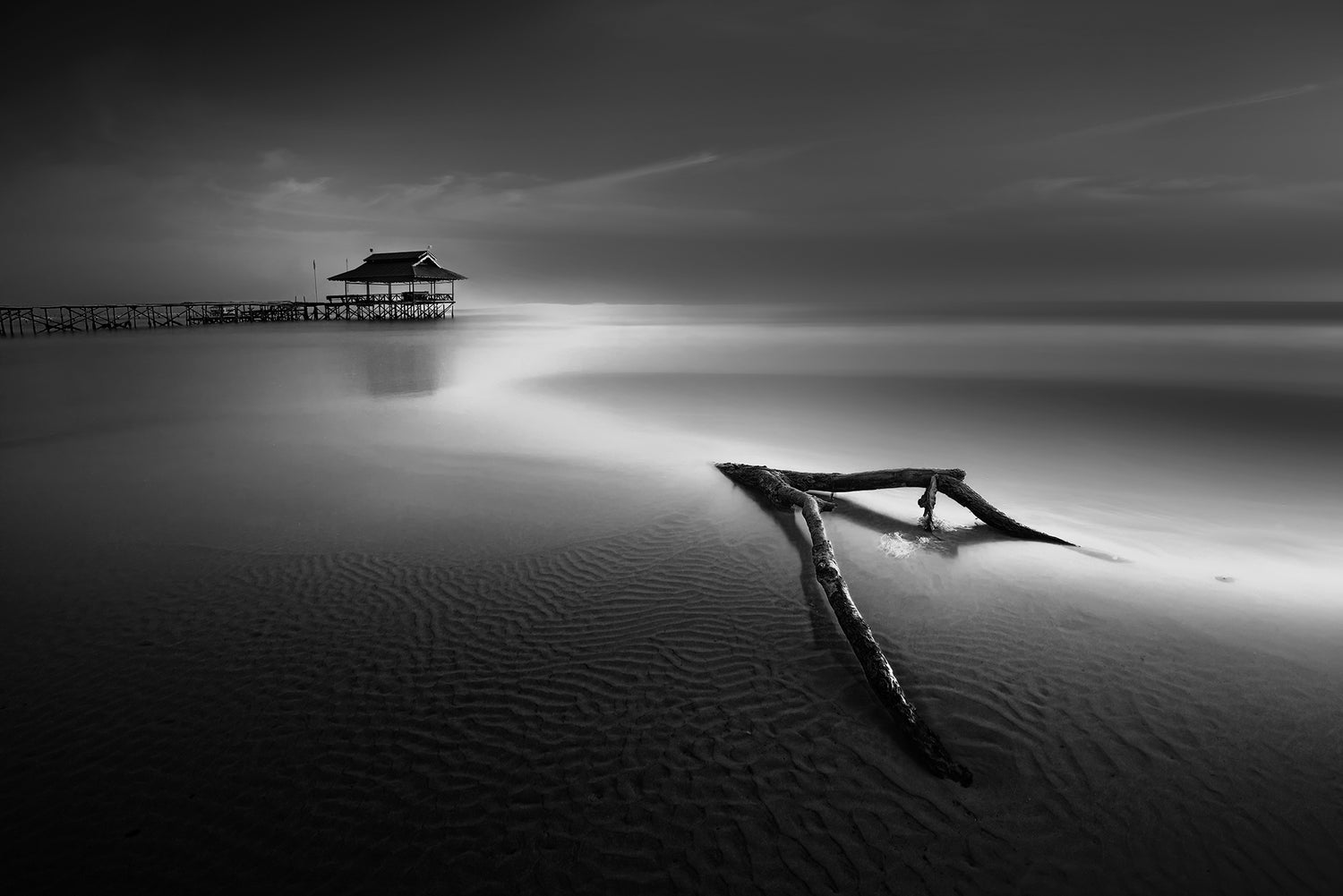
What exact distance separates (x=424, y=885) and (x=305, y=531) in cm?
661

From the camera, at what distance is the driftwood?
4562 millimetres

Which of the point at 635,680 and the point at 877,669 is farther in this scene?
the point at 635,680

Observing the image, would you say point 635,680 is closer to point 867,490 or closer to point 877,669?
point 877,669

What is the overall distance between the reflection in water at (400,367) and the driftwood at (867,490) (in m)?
17.1

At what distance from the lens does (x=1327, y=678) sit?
5.47m

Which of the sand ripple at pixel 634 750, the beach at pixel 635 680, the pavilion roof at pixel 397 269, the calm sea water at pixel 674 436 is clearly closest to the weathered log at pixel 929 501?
the beach at pixel 635 680

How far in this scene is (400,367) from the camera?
109 feet

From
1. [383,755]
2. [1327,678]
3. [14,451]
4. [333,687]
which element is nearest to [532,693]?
[383,755]

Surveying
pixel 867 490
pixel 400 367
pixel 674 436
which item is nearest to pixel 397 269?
pixel 400 367

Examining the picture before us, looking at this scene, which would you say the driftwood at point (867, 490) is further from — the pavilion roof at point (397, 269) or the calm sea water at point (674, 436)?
the pavilion roof at point (397, 269)

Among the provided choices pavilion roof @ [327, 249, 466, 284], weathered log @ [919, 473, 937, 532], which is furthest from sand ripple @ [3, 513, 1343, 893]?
pavilion roof @ [327, 249, 466, 284]

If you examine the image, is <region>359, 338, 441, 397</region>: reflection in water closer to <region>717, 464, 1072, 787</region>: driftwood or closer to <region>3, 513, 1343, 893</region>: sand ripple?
<region>717, 464, 1072, 787</region>: driftwood

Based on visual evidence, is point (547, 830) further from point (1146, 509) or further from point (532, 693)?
point (1146, 509)

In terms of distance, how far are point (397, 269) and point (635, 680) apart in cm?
8328
